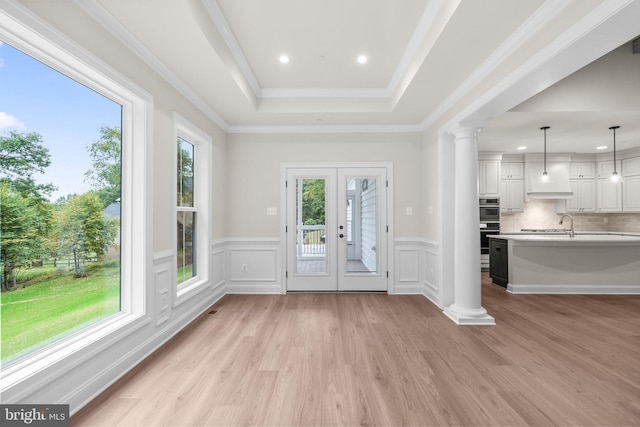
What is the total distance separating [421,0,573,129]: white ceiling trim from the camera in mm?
2014

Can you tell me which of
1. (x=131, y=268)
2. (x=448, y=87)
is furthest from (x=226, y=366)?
(x=448, y=87)

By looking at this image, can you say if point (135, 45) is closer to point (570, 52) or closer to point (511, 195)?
point (570, 52)

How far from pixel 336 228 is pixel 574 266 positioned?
12.2 ft

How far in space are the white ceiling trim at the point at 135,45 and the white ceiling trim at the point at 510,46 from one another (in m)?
2.95

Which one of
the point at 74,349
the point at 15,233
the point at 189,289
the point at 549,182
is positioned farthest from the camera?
the point at 549,182

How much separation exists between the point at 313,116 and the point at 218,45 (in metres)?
1.77

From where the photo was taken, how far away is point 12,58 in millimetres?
1701

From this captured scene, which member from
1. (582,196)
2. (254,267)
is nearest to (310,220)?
(254,267)

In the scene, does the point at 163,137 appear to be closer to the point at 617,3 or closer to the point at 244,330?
the point at 244,330

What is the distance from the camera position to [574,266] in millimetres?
4660

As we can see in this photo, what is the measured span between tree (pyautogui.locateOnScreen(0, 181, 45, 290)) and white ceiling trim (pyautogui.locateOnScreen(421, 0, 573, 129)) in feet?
11.5

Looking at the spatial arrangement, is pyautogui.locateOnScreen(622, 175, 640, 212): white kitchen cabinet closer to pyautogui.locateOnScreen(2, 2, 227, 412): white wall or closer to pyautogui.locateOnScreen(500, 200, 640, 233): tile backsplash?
pyautogui.locateOnScreen(500, 200, 640, 233): tile backsplash

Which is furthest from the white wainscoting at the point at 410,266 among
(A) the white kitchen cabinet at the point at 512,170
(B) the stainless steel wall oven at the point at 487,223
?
(A) the white kitchen cabinet at the point at 512,170

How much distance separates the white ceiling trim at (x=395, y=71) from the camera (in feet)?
7.68
